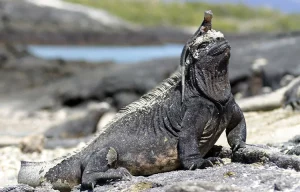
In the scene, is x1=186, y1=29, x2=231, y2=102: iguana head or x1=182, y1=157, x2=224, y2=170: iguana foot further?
x1=186, y1=29, x2=231, y2=102: iguana head

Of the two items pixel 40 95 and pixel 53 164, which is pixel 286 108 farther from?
pixel 40 95

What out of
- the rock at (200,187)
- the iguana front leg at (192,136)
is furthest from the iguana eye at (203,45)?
the rock at (200,187)

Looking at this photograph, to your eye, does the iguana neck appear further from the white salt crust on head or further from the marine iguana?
the white salt crust on head

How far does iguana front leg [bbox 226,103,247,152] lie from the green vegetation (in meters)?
41.3

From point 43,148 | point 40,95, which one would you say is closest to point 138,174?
point 43,148

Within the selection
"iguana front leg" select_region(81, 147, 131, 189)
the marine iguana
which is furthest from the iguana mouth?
"iguana front leg" select_region(81, 147, 131, 189)

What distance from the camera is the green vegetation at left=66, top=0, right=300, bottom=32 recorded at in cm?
5028

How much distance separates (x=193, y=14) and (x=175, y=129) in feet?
159

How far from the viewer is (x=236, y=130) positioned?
204 inches

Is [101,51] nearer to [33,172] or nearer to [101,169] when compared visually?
[33,172]

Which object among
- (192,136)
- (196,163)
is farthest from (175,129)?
(196,163)

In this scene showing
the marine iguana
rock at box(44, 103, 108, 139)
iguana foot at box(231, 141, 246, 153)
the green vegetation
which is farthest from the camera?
the green vegetation

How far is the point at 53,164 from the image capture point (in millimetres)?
5230

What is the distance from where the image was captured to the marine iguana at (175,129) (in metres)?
4.80
